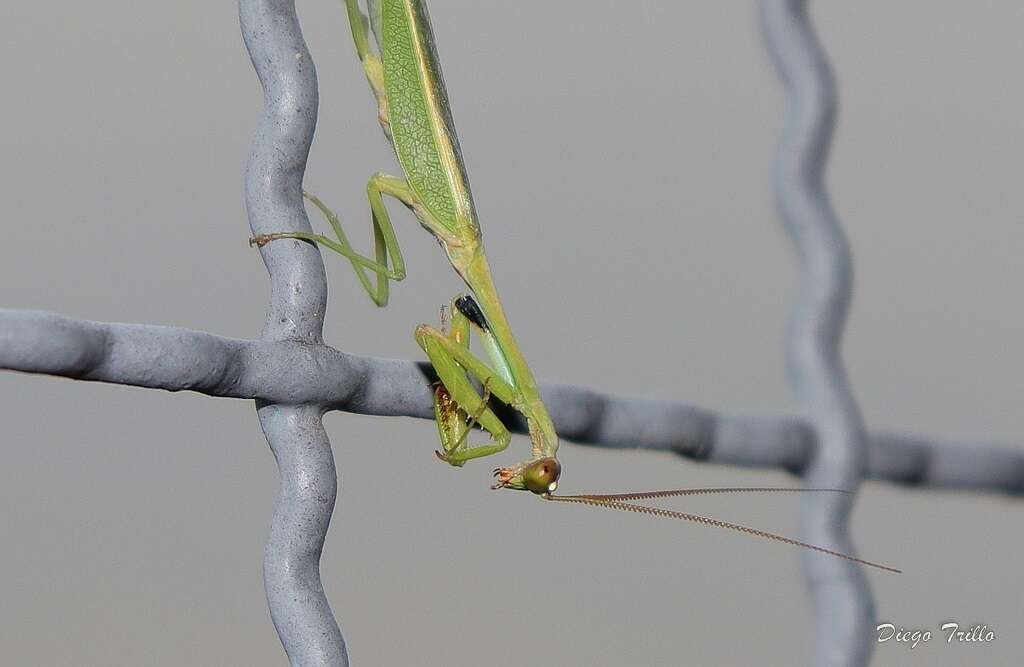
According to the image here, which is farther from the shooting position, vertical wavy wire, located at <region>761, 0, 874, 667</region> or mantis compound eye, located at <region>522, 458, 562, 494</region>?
vertical wavy wire, located at <region>761, 0, 874, 667</region>

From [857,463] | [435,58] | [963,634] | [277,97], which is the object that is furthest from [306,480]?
[963,634]

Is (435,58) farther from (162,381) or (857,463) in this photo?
(857,463)

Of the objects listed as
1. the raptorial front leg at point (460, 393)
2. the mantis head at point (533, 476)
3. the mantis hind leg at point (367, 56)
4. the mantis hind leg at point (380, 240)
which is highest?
the mantis hind leg at point (367, 56)

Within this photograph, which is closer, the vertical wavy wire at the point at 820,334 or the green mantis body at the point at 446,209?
the green mantis body at the point at 446,209

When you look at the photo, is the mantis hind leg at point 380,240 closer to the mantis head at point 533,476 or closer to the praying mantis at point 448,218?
the praying mantis at point 448,218

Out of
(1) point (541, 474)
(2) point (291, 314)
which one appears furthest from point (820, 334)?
(2) point (291, 314)

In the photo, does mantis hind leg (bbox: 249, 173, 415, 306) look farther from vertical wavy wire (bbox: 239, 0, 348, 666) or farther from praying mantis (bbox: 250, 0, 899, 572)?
vertical wavy wire (bbox: 239, 0, 348, 666)

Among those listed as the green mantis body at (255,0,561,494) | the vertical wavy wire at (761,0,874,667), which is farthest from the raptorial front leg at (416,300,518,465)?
the vertical wavy wire at (761,0,874,667)

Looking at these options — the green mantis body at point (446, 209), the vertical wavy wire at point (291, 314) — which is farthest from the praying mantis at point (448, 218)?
the vertical wavy wire at point (291, 314)
